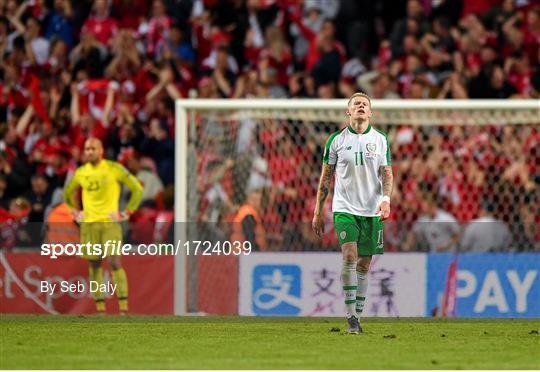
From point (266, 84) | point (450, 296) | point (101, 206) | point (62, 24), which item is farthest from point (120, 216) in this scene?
point (62, 24)

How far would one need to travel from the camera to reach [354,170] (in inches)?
507

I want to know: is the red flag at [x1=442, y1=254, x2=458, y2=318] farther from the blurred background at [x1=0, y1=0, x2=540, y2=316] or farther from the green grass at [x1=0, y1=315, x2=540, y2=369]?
the green grass at [x1=0, y1=315, x2=540, y2=369]

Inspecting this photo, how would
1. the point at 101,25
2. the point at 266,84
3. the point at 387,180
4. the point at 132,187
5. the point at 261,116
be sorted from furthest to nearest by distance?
the point at 101,25, the point at 266,84, the point at 261,116, the point at 132,187, the point at 387,180

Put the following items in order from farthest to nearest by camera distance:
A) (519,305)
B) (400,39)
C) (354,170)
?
(400,39) → (519,305) → (354,170)

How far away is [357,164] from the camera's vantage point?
12852 millimetres

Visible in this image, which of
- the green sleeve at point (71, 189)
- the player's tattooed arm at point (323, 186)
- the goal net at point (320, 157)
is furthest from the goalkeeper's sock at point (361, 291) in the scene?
the green sleeve at point (71, 189)

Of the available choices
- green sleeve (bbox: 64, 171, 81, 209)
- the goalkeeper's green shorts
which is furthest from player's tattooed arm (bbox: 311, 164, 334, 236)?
green sleeve (bbox: 64, 171, 81, 209)

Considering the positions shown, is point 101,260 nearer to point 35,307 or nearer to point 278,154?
point 35,307

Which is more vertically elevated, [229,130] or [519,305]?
[229,130]

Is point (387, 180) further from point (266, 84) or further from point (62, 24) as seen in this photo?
point (62, 24)

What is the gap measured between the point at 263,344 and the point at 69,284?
550 centimetres

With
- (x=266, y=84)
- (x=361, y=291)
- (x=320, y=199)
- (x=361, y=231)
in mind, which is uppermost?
(x=266, y=84)

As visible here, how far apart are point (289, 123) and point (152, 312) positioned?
3.46 meters

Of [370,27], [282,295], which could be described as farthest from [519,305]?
[370,27]
